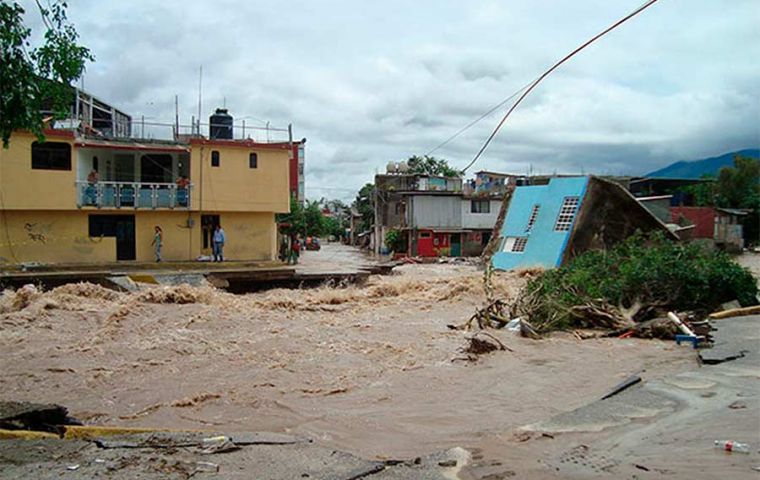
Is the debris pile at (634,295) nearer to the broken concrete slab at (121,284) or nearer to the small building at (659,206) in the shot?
the broken concrete slab at (121,284)

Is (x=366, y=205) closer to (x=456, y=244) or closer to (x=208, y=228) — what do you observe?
(x=456, y=244)

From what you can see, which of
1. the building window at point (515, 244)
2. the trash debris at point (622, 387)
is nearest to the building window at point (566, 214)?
the building window at point (515, 244)

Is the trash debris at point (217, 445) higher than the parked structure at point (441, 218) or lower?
lower

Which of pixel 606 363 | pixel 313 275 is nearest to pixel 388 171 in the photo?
pixel 313 275

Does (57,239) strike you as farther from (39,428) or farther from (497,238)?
(39,428)

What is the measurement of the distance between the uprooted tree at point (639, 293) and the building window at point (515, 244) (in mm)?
15807

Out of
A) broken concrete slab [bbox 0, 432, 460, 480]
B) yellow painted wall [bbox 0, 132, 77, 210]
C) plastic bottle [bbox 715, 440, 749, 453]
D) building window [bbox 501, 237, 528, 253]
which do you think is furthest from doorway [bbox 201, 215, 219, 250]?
plastic bottle [bbox 715, 440, 749, 453]

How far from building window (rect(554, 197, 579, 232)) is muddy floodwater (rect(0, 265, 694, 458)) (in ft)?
37.4

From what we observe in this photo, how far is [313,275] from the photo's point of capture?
2688 centimetres

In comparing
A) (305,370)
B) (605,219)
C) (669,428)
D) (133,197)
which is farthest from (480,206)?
(669,428)

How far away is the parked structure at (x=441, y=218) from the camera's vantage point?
144ft

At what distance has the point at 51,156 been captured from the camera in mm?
28750

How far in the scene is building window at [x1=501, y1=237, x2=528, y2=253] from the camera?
3048 cm

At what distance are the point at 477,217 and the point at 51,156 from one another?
2723 centimetres
